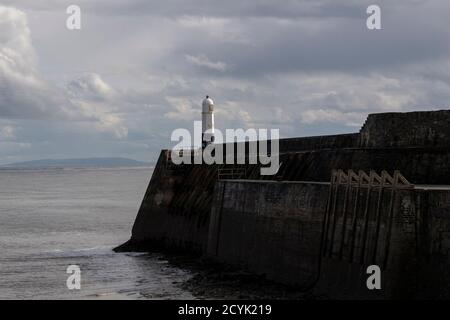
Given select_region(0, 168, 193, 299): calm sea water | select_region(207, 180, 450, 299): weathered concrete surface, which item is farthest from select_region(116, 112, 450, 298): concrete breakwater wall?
select_region(0, 168, 193, 299): calm sea water

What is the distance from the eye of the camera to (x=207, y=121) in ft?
148

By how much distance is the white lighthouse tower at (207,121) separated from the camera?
44.7m

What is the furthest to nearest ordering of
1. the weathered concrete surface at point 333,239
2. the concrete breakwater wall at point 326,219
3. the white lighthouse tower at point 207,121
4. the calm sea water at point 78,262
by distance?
the white lighthouse tower at point 207,121 → the calm sea water at point 78,262 → the concrete breakwater wall at point 326,219 → the weathered concrete surface at point 333,239

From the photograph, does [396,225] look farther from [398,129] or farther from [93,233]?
[93,233]

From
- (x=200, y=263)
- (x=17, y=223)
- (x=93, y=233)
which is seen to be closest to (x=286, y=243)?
(x=200, y=263)

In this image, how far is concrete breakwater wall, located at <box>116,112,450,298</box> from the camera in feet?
64.6

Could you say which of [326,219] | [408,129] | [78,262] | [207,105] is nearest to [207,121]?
[207,105]

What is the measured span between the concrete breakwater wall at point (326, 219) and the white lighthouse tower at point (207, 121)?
14.3ft

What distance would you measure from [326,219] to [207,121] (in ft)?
73.3

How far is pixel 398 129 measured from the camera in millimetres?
27875

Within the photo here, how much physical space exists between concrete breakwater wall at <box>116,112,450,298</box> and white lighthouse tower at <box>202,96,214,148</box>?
4353 mm

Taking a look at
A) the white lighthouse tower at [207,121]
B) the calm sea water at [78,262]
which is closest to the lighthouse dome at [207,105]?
the white lighthouse tower at [207,121]

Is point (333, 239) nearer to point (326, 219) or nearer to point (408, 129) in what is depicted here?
point (326, 219)

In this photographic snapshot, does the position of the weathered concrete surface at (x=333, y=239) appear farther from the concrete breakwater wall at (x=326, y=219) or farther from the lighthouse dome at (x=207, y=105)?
the lighthouse dome at (x=207, y=105)
